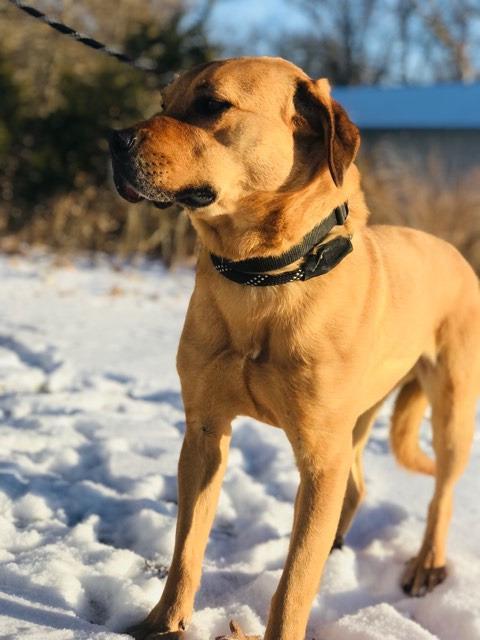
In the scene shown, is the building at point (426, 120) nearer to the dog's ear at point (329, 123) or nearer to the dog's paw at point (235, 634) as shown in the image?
the dog's ear at point (329, 123)

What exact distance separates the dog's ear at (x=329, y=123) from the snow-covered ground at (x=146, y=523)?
162cm

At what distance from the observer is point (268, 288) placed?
2.71 m

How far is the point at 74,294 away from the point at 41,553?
6.14 meters

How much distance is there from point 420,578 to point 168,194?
1929 mm

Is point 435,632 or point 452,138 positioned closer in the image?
point 435,632

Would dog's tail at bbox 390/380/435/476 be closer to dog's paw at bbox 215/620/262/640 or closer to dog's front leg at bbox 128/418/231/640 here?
dog's front leg at bbox 128/418/231/640

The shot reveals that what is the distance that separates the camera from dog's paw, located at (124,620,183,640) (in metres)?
2.63

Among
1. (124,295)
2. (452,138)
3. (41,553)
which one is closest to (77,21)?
(452,138)

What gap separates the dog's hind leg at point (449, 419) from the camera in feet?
11.3

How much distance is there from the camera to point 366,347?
9.04 ft

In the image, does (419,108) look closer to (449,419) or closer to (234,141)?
(449,419)

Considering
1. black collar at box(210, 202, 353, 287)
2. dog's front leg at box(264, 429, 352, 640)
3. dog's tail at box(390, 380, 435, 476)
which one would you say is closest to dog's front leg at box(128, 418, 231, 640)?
dog's front leg at box(264, 429, 352, 640)

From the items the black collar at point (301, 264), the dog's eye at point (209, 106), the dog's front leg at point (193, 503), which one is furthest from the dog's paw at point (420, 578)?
the dog's eye at point (209, 106)

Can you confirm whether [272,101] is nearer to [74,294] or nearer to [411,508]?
[411,508]
